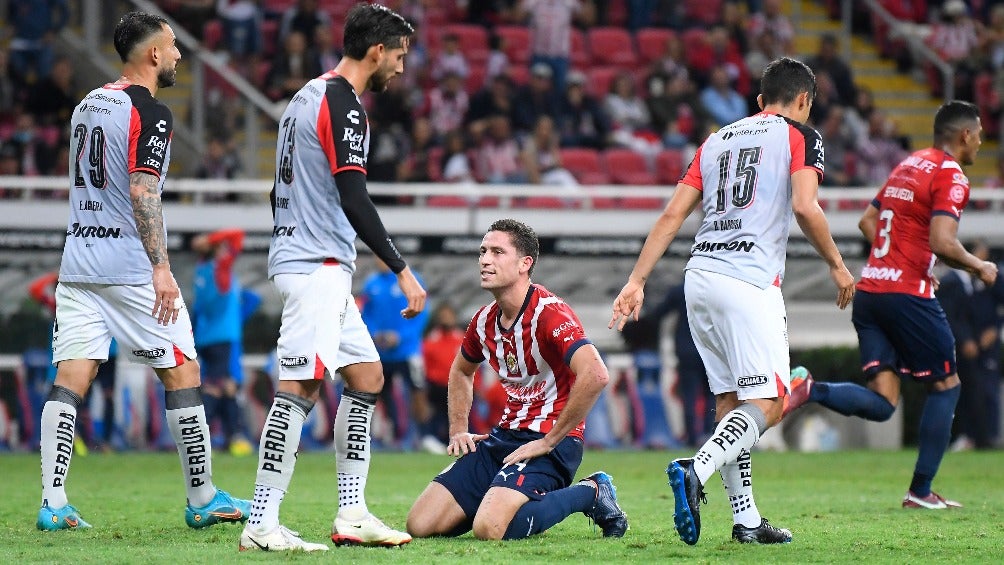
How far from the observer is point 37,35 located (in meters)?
17.7

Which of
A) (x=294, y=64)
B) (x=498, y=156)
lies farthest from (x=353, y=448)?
(x=294, y=64)

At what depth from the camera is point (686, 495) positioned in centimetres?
620

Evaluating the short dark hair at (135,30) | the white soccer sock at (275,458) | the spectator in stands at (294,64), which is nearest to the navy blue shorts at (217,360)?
the spectator in stands at (294,64)

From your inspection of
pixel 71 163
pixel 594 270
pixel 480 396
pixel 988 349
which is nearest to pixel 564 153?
pixel 594 270

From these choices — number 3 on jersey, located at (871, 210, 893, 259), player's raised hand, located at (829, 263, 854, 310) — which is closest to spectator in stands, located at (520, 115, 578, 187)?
number 3 on jersey, located at (871, 210, 893, 259)

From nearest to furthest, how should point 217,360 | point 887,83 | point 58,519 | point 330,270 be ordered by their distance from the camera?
point 330,270 < point 58,519 < point 217,360 < point 887,83

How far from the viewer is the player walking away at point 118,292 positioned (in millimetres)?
7109

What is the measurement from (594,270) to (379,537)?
9.68 meters

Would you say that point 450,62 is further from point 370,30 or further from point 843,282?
point 843,282

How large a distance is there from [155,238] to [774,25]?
52.7ft

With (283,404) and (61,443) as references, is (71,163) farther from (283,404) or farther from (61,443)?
(283,404)

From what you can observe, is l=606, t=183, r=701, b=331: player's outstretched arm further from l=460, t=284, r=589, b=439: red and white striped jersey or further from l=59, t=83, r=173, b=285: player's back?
l=59, t=83, r=173, b=285: player's back

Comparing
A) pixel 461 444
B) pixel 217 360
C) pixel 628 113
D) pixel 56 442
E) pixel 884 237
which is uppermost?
pixel 628 113

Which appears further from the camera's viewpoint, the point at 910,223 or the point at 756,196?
the point at 910,223
